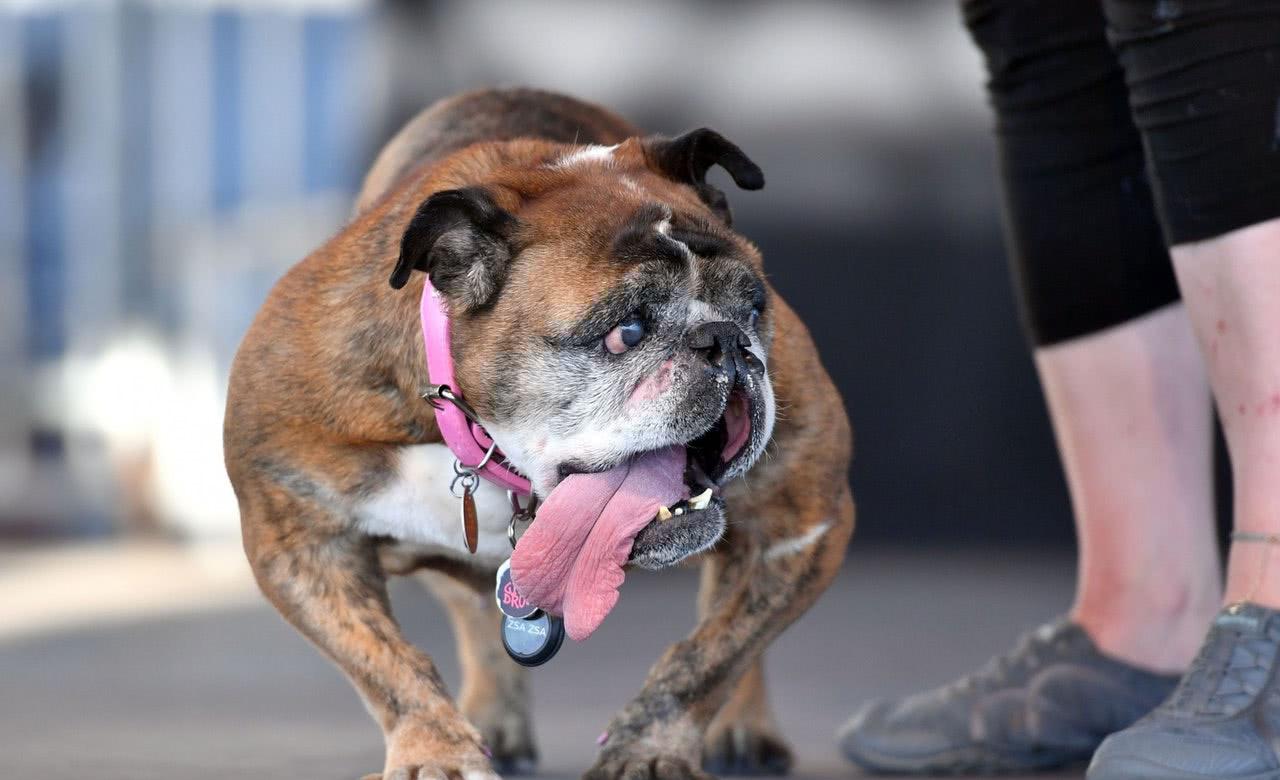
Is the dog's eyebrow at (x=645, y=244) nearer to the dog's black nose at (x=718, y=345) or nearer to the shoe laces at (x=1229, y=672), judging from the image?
the dog's black nose at (x=718, y=345)

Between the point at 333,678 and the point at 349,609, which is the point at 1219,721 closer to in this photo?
the point at 349,609

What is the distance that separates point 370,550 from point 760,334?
0.63 metres

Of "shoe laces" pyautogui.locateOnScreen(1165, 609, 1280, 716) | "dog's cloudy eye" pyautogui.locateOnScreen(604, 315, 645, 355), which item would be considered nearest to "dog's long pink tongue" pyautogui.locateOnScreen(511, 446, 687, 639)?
"dog's cloudy eye" pyautogui.locateOnScreen(604, 315, 645, 355)

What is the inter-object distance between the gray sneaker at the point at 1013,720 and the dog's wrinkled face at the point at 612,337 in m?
0.59

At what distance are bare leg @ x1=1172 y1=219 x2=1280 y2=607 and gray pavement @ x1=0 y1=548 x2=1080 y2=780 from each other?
0.48 metres

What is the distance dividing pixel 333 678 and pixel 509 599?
1643 millimetres

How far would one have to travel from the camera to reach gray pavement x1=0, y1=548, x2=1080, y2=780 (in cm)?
258

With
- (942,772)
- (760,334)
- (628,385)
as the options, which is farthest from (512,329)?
(942,772)

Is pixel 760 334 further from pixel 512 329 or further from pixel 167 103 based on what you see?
pixel 167 103

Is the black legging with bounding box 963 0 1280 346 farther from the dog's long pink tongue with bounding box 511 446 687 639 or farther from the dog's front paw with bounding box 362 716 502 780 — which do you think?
the dog's front paw with bounding box 362 716 502 780

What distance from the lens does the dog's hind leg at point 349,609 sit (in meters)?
2.17

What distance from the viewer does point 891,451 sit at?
7.03m

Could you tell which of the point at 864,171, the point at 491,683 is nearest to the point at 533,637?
the point at 491,683

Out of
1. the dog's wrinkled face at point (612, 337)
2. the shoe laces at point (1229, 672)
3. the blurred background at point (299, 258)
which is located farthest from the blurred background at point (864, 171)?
the shoe laces at point (1229, 672)
